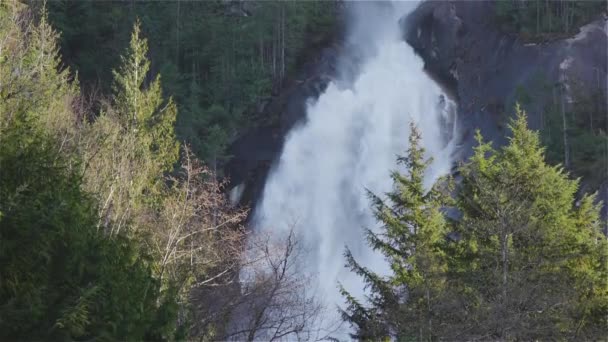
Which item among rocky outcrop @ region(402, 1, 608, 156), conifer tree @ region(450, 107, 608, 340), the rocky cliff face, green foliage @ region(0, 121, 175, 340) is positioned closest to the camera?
green foliage @ region(0, 121, 175, 340)

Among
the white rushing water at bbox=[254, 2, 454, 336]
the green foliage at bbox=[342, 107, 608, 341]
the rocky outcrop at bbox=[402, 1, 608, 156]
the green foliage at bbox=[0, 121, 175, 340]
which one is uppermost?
the rocky outcrop at bbox=[402, 1, 608, 156]

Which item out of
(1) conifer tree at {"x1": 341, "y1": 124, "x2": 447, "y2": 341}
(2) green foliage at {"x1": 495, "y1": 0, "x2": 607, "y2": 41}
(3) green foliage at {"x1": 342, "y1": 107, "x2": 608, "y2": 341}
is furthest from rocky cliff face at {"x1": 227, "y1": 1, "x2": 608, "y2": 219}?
(3) green foliage at {"x1": 342, "y1": 107, "x2": 608, "y2": 341}

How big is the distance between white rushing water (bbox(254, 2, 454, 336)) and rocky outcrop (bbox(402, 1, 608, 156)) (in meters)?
1.58

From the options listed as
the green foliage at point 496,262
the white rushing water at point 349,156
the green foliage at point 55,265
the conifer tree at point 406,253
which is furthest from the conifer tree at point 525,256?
the white rushing water at point 349,156

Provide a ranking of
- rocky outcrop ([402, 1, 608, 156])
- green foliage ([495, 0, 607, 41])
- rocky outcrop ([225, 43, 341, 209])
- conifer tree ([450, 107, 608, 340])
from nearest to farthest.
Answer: conifer tree ([450, 107, 608, 340]) → rocky outcrop ([225, 43, 341, 209]) → rocky outcrop ([402, 1, 608, 156]) → green foliage ([495, 0, 607, 41])

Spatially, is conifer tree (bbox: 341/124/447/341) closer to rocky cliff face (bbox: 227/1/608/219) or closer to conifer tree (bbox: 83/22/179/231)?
conifer tree (bbox: 83/22/179/231)

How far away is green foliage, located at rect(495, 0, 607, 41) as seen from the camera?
46.1m

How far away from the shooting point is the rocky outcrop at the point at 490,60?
4184 cm

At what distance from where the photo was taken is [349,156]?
4081 centimetres

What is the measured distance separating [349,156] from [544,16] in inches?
752

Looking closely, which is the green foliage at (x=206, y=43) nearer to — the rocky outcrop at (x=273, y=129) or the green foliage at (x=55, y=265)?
the rocky outcrop at (x=273, y=129)

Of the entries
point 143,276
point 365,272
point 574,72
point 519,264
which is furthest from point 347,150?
point 143,276

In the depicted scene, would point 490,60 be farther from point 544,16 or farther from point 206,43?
point 206,43

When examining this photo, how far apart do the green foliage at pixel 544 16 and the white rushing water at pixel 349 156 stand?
7216 millimetres
